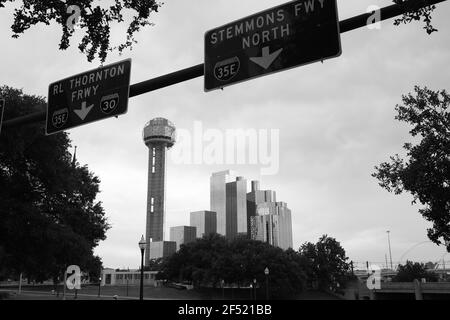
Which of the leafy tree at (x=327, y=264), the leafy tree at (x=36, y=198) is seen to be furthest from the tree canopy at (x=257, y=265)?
the leafy tree at (x=36, y=198)

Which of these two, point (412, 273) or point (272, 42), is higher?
point (272, 42)

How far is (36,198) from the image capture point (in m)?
33.0

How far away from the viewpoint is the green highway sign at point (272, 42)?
7.95m

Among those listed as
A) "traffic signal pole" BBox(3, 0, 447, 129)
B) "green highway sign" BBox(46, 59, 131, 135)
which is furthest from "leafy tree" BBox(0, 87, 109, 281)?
"traffic signal pole" BBox(3, 0, 447, 129)

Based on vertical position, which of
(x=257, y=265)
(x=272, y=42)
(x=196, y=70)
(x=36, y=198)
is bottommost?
(x=257, y=265)

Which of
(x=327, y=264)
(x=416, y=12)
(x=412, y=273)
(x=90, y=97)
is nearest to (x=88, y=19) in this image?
(x=90, y=97)

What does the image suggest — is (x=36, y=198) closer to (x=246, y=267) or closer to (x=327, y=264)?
(x=246, y=267)

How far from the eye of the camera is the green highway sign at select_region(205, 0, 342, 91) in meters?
7.95

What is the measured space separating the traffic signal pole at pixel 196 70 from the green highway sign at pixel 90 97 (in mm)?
325

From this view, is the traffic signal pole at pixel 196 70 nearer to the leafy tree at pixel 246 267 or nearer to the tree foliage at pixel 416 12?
the tree foliage at pixel 416 12

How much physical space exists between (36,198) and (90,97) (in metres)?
25.4

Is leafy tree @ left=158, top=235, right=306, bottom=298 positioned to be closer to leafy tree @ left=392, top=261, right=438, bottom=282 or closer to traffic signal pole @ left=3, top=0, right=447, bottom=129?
leafy tree @ left=392, top=261, right=438, bottom=282
